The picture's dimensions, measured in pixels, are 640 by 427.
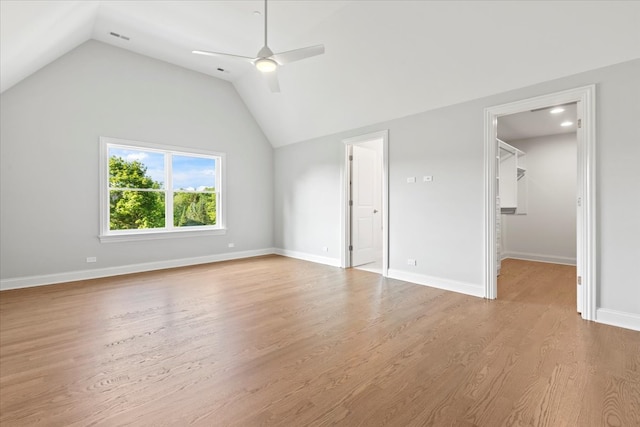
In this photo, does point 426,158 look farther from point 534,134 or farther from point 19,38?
point 19,38

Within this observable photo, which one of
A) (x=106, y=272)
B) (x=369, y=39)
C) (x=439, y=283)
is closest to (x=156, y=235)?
(x=106, y=272)

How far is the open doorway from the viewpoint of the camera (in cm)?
534

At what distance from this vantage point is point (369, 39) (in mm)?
3908

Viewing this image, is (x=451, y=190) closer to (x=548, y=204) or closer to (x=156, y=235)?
(x=548, y=204)

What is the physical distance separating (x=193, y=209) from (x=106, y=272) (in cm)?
184

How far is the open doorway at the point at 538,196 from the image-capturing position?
17.5ft

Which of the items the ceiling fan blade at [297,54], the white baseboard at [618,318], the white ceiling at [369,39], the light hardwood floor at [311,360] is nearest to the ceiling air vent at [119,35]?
the white ceiling at [369,39]

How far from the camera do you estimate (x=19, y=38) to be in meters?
3.02

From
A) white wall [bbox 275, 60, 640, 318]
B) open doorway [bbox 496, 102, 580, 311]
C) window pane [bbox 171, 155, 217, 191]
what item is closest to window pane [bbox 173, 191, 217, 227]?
window pane [bbox 171, 155, 217, 191]

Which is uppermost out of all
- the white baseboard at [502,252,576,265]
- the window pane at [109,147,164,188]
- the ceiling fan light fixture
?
the ceiling fan light fixture

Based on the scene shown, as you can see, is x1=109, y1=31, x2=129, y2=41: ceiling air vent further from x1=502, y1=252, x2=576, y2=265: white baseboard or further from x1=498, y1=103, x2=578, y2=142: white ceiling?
x1=502, y1=252, x2=576, y2=265: white baseboard

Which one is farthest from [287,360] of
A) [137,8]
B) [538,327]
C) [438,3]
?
[137,8]

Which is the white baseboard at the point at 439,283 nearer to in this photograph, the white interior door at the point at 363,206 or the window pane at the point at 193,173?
the white interior door at the point at 363,206

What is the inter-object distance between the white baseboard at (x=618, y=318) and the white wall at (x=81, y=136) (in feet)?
19.9
